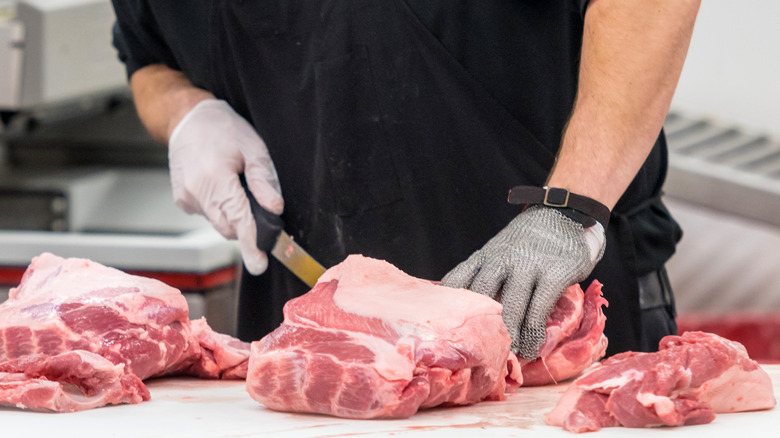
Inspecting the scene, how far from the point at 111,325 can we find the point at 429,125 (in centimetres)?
90

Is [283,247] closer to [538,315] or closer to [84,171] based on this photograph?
[538,315]

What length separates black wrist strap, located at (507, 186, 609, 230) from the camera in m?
1.71

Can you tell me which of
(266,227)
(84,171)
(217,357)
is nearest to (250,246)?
(266,227)

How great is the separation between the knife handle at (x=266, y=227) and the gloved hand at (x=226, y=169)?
0.02 meters

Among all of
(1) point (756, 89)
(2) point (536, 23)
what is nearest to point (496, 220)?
(2) point (536, 23)

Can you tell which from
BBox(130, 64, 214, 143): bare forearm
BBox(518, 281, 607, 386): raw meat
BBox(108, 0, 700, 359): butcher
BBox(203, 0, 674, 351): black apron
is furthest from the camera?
BBox(130, 64, 214, 143): bare forearm

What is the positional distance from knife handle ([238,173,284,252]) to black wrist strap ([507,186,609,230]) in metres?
0.76

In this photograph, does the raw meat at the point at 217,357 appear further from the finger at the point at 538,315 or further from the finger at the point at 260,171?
the finger at the point at 538,315

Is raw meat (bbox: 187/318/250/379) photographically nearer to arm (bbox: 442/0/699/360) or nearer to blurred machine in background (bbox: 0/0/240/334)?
arm (bbox: 442/0/699/360)

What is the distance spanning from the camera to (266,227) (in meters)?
2.22

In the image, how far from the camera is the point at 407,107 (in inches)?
82.5

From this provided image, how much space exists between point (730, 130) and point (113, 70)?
11.2ft

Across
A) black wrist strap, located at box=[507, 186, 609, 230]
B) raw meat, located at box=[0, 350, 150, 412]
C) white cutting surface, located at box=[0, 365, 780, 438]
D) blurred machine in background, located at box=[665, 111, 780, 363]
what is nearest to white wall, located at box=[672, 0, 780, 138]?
blurred machine in background, located at box=[665, 111, 780, 363]

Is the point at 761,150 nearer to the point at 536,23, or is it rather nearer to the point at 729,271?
the point at 729,271
